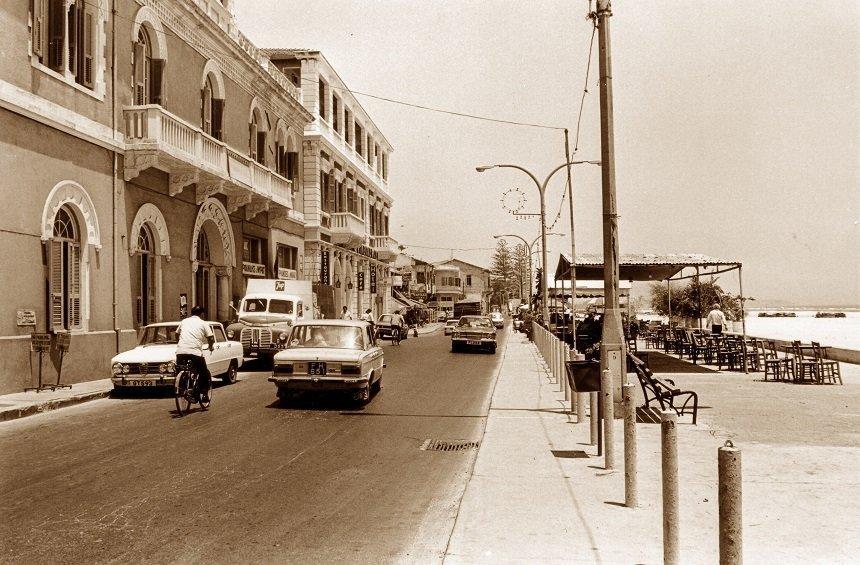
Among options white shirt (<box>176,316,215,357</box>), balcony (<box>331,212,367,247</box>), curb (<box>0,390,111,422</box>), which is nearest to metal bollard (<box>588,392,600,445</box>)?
white shirt (<box>176,316,215,357</box>)

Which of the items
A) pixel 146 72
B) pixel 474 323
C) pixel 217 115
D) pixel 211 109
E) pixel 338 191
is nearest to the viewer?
pixel 146 72

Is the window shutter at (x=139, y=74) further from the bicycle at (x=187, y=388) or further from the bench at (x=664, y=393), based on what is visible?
the bench at (x=664, y=393)

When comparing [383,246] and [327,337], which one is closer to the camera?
[327,337]

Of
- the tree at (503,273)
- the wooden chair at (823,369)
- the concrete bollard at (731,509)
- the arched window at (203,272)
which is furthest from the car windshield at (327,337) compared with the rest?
the tree at (503,273)

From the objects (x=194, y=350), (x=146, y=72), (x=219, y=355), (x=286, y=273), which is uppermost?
(x=146, y=72)

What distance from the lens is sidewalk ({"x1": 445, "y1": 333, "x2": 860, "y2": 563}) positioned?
16.5 ft

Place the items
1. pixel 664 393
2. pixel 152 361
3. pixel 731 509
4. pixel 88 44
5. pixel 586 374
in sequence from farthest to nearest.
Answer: pixel 88 44, pixel 152 361, pixel 664 393, pixel 586 374, pixel 731 509

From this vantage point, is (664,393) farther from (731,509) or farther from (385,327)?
(385,327)

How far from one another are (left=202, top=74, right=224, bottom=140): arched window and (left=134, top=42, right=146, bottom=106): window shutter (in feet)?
14.6

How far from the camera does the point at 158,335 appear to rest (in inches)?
619

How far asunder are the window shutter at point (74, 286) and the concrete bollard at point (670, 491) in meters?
15.3

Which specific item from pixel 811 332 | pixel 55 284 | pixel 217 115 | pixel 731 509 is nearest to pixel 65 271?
pixel 55 284

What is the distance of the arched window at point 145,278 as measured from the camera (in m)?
20.1

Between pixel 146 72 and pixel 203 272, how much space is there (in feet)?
23.4
